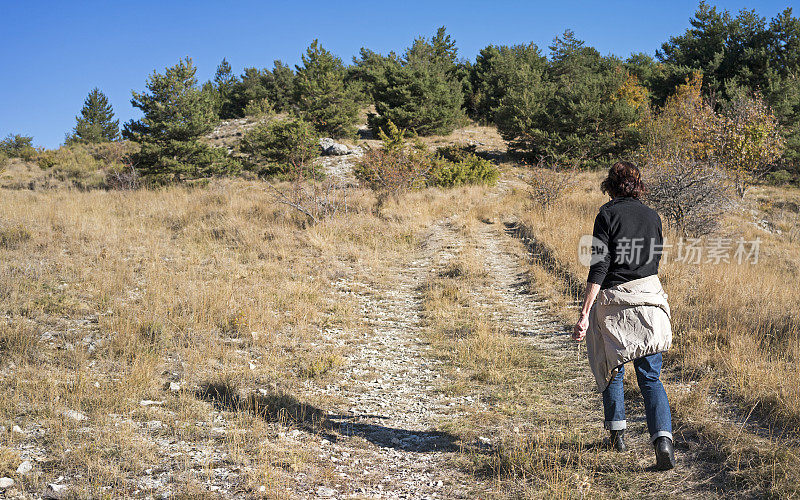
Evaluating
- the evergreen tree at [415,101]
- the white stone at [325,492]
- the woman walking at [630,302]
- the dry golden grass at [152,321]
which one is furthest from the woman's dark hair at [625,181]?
the evergreen tree at [415,101]

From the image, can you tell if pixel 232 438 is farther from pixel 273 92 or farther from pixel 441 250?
pixel 273 92

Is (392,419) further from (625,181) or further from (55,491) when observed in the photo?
A: (625,181)

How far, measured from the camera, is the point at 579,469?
3504 mm

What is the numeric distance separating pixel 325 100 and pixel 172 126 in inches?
567

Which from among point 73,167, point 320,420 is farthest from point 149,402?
point 73,167

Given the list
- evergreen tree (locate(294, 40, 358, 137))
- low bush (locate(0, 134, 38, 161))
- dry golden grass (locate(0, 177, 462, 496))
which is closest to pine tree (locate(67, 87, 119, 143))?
low bush (locate(0, 134, 38, 161))

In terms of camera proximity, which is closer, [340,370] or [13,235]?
[340,370]

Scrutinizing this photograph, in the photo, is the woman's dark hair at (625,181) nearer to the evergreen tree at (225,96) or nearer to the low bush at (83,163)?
the low bush at (83,163)

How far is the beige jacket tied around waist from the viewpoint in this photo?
11.1 feet

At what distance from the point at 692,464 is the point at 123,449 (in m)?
4.16

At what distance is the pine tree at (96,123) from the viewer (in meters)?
50.2

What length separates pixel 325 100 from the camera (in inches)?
1280

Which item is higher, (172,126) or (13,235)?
(172,126)

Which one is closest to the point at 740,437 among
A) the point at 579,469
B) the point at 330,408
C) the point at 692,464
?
the point at 692,464
